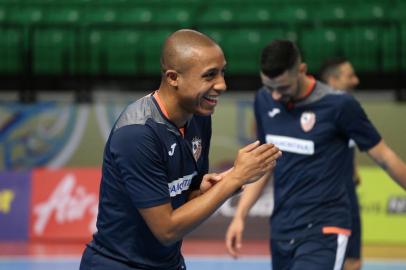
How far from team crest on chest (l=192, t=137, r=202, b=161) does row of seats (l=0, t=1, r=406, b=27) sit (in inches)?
355

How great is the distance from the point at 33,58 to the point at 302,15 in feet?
13.7

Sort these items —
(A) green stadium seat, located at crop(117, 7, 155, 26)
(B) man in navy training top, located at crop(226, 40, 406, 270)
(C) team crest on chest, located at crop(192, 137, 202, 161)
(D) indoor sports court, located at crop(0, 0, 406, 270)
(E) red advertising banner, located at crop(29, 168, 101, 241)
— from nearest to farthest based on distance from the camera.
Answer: (C) team crest on chest, located at crop(192, 137, 202, 161) → (B) man in navy training top, located at crop(226, 40, 406, 270) → (D) indoor sports court, located at crop(0, 0, 406, 270) → (E) red advertising banner, located at crop(29, 168, 101, 241) → (A) green stadium seat, located at crop(117, 7, 155, 26)

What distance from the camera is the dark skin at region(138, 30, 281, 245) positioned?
11.3 ft

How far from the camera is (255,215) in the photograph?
11422 millimetres

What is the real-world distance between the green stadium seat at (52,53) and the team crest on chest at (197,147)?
9.54 m

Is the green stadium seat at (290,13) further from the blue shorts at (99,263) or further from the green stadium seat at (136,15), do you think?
the blue shorts at (99,263)

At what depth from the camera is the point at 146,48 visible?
43.2 ft

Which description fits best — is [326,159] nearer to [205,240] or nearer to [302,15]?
[205,240]

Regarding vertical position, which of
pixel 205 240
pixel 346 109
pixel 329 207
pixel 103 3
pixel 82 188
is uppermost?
pixel 103 3

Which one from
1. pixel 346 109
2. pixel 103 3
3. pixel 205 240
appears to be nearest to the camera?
pixel 346 109

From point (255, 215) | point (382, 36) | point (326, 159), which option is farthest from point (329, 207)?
point (382, 36)

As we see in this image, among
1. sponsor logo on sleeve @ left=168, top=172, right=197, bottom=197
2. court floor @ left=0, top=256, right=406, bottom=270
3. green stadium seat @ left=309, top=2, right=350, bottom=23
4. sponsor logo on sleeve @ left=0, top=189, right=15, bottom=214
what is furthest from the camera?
green stadium seat @ left=309, top=2, right=350, bottom=23

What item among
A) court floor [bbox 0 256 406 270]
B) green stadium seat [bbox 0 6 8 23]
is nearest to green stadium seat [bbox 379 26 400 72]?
court floor [bbox 0 256 406 270]

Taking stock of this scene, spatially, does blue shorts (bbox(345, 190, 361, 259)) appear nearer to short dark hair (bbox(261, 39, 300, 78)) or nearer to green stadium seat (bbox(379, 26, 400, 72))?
short dark hair (bbox(261, 39, 300, 78))
